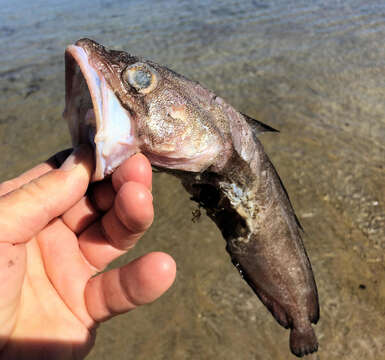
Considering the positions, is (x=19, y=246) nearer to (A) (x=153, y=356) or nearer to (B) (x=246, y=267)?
(B) (x=246, y=267)

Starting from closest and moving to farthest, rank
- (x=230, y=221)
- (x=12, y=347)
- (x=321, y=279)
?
(x=12, y=347) < (x=230, y=221) < (x=321, y=279)

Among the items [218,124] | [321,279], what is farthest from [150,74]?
[321,279]

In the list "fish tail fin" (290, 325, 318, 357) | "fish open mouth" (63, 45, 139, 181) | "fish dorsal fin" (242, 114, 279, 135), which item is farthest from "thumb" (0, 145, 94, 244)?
"fish tail fin" (290, 325, 318, 357)

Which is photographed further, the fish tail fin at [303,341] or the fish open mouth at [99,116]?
the fish tail fin at [303,341]

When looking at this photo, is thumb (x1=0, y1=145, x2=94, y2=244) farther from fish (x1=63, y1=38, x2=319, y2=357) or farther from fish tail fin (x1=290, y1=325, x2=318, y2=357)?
fish tail fin (x1=290, y1=325, x2=318, y2=357)

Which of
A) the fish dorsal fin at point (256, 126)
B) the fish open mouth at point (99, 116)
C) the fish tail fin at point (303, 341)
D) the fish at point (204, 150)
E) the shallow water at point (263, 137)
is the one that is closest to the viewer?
the fish open mouth at point (99, 116)

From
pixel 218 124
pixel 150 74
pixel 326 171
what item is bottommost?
pixel 326 171

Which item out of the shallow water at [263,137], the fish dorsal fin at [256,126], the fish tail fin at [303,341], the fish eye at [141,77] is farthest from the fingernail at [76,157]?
the shallow water at [263,137]

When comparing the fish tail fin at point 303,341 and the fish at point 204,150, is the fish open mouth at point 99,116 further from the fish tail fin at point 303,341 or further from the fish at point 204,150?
the fish tail fin at point 303,341

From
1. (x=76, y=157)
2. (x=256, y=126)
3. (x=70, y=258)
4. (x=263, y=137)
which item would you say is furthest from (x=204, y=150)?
(x=263, y=137)
